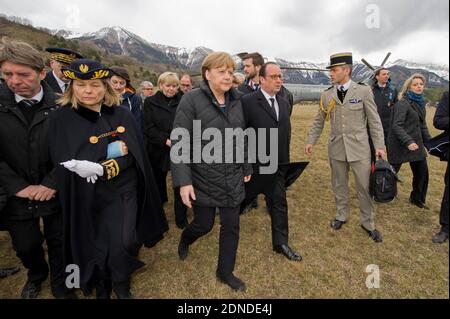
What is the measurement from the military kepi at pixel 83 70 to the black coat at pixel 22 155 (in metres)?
0.51

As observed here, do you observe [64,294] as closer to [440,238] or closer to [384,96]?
[440,238]

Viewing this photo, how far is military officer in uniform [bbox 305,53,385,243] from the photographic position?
3.84 meters

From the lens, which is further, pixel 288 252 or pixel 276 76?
pixel 288 252

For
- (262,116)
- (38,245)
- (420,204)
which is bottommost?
(420,204)

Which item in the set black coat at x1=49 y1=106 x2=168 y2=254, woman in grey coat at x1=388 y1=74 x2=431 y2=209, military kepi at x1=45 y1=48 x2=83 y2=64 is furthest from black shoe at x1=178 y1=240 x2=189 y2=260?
woman in grey coat at x1=388 y1=74 x2=431 y2=209

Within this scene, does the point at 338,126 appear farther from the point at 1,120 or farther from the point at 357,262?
the point at 1,120

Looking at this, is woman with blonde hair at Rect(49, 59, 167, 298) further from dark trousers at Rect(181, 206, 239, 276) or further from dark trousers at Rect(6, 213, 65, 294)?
dark trousers at Rect(181, 206, 239, 276)

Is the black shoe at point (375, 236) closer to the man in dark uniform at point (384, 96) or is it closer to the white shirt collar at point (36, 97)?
the man in dark uniform at point (384, 96)

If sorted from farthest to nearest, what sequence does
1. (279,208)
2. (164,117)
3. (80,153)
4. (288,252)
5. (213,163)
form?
(164,117), (288,252), (279,208), (213,163), (80,153)

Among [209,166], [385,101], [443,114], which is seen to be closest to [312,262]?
[209,166]

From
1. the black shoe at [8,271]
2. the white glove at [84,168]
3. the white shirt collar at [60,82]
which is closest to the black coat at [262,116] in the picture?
the white glove at [84,168]

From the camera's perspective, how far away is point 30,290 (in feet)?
9.89

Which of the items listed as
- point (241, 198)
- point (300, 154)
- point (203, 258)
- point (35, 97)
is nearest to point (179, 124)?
point (241, 198)

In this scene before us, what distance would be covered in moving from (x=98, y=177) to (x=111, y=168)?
0.64 feet
